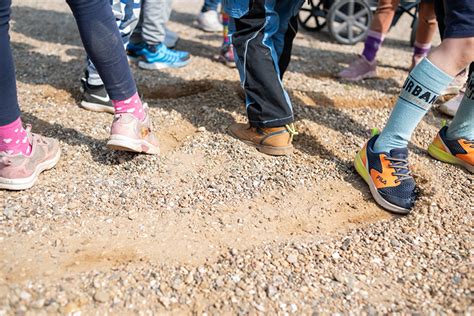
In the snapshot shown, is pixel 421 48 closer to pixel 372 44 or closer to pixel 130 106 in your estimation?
pixel 372 44

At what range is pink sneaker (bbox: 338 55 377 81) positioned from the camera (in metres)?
3.86

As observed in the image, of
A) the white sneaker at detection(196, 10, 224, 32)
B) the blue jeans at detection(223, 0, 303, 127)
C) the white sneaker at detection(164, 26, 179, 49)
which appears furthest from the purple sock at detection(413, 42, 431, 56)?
the white sneaker at detection(196, 10, 224, 32)

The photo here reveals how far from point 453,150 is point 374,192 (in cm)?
64

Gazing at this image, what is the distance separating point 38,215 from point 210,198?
761mm

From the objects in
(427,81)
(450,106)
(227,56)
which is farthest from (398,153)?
(227,56)

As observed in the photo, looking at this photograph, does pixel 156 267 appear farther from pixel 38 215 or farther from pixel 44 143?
pixel 44 143

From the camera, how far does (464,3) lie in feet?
6.66

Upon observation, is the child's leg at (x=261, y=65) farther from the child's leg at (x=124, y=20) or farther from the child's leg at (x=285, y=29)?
the child's leg at (x=124, y=20)

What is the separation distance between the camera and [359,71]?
388 cm

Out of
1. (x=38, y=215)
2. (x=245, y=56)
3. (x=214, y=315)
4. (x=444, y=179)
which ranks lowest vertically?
(x=38, y=215)

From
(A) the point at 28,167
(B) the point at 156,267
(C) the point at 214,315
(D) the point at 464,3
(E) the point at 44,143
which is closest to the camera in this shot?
(C) the point at 214,315

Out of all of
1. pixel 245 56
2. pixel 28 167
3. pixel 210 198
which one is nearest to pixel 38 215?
pixel 28 167

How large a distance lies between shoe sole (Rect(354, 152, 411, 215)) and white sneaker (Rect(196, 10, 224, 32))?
3309mm

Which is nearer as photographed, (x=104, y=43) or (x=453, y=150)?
(x=104, y=43)
